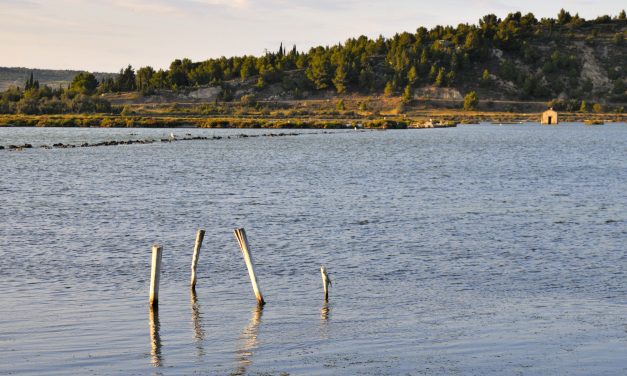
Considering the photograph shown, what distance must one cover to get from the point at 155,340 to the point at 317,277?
8.62 metres

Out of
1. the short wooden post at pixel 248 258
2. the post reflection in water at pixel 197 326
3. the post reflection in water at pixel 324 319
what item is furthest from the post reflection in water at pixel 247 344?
the post reflection in water at pixel 324 319

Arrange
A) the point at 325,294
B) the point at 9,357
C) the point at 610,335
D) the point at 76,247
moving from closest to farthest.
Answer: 1. the point at 9,357
2. the point at 610,335
3. the point at 325,294
4. the point at 76,247

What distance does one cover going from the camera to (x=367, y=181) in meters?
66.8

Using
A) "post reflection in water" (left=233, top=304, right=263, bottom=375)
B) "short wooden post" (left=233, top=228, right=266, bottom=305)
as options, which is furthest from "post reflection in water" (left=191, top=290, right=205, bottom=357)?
"short wooden post" (left=233, top=228, right=266, bottom=305)

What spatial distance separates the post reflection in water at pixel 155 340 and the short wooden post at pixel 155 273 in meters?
0.24

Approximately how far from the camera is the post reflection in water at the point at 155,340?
18875 millimetres

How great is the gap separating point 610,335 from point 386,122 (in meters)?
155

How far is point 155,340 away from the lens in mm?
20516

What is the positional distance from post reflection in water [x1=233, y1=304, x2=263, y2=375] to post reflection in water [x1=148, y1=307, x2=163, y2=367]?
1.64 metres

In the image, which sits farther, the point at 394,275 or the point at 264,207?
the point at 264,207

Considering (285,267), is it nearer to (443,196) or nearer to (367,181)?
(443,196)

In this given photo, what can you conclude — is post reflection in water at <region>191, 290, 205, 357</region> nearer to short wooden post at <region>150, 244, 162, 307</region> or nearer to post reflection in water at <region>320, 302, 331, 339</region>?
short wooden post at <region>150, 244, 162, 307</region>

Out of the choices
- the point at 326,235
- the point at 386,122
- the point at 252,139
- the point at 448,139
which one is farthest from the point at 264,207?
the point at 386,122

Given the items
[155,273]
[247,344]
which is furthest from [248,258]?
[247,344]
